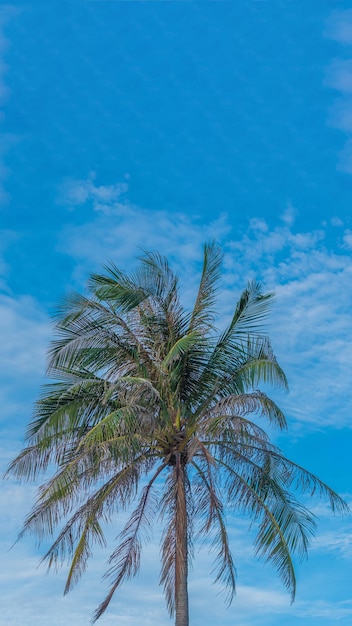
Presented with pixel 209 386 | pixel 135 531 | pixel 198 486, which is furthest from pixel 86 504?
pixel 209 386

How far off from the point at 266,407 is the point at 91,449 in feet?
11.6

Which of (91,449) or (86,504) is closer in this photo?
(91,449)

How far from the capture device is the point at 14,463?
1866cm

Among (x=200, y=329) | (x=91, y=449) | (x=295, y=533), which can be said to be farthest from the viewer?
(x=200, y=329)

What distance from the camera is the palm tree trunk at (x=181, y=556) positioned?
17.1 m

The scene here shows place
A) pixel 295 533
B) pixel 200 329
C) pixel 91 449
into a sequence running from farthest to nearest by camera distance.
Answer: pixel 200 329 → pixel 295 533 → pixel 91 449

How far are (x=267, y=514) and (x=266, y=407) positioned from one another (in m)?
2.41

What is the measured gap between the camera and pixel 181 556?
57.1ft

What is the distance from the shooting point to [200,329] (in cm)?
1927

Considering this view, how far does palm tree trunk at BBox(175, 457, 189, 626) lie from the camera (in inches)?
674

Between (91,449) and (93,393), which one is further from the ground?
(93,393)

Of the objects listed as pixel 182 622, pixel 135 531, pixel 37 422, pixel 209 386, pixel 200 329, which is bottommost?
pixel 182 622

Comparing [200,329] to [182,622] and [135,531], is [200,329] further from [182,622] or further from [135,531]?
[182,622]

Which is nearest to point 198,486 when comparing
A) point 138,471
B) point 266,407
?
point 138,471
